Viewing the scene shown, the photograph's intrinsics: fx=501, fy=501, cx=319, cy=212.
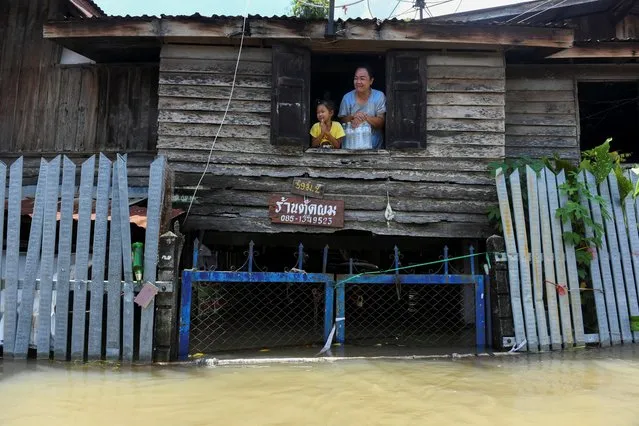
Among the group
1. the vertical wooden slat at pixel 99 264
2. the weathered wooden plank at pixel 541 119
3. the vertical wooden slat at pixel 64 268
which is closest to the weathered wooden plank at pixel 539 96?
the weathered wooden plank at pixel 541 119

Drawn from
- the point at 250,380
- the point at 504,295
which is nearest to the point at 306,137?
the point at 504,295

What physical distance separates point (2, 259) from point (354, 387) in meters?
3.77

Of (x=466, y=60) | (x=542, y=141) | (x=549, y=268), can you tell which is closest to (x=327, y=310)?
(x=549, y=268)

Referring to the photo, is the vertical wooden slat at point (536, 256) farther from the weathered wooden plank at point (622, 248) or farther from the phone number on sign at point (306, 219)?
the phone number on sign at point (306, 219)

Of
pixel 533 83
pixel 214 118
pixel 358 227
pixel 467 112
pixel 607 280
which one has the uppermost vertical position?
pixel 533 83

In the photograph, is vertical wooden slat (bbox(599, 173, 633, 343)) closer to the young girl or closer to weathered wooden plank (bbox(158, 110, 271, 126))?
the young girl

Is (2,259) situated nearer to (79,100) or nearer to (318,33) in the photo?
(79,100)

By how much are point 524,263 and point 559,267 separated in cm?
44

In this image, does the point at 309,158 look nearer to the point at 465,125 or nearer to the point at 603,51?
the point at 465,125

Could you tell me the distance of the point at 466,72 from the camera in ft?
23.6

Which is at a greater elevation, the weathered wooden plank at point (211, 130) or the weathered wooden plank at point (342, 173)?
the weathered wooden plank at point (211, 130)

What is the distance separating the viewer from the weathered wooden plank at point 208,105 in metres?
7.00

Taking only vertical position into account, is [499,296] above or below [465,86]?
below

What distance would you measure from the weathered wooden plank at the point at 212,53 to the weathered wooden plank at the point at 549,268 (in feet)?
13.4
